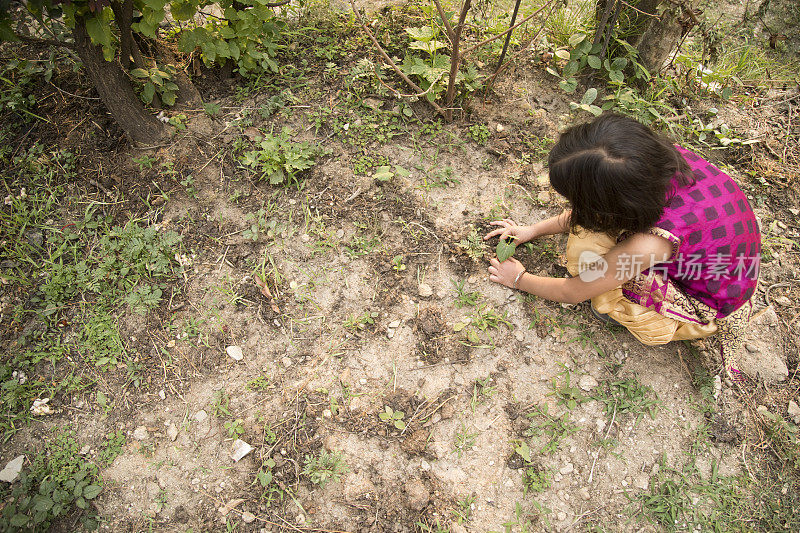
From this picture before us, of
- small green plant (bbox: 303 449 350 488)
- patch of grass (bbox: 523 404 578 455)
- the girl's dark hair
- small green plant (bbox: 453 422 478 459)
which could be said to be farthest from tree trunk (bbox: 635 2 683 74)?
small green plant (bbox: 303 449 350 488)

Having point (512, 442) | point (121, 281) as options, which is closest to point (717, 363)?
point (512, 442)

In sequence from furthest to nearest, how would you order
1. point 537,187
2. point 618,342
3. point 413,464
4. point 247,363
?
point 537,187
point 618,342
point 247,363
point 413,464

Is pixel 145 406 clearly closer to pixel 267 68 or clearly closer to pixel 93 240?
pixel 93 240

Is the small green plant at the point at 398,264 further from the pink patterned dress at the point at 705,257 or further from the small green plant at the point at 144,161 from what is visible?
the small green plant at the point at 144,161

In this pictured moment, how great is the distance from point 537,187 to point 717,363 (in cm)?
127

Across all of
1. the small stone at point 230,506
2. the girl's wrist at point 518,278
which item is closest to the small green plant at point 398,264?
the girl's wrist at point 518,278

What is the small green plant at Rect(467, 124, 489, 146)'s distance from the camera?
2805mm

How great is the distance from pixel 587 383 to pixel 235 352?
1673 millimetres

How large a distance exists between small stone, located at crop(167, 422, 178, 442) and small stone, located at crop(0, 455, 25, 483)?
608mm

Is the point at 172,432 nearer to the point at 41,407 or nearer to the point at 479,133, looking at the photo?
the point at 41,407

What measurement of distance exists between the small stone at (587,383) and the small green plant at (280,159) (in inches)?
70.5

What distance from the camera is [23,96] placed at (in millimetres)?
2686

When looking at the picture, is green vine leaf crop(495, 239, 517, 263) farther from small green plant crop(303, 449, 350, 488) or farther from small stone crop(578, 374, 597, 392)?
small green plant crop(303, 449, 350, 488)

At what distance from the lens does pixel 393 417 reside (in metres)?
2.05
